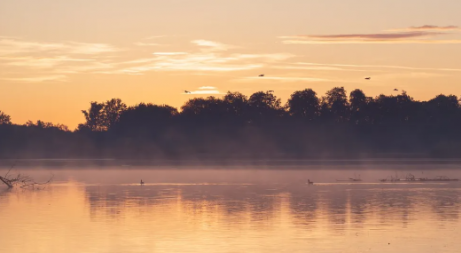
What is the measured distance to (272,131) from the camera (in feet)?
472

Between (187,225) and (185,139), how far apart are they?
116 m

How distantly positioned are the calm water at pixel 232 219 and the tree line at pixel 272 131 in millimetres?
88059

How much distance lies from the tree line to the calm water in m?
88.1

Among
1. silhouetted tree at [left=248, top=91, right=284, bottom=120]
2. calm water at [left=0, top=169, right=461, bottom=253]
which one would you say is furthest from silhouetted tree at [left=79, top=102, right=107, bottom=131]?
calm water at [left=0, top=169, right=461, bottom=253]

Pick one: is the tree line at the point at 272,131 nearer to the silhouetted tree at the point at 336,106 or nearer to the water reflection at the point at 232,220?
the silhouetted tree at the point at 336,106

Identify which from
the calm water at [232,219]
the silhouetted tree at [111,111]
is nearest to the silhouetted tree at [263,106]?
the silhouetted tree at [111,111]

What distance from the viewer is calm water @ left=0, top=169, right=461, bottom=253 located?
23531 millimetres

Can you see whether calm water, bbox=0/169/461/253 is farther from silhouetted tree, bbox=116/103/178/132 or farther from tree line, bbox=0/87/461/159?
silhouetted tree, bbox=116/103/178/132

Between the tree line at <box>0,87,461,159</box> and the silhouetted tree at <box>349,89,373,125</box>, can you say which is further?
the silhouetted tree at <box>349,89,373,125</box>

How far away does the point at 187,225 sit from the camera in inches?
1105

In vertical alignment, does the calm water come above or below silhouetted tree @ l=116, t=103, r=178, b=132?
below

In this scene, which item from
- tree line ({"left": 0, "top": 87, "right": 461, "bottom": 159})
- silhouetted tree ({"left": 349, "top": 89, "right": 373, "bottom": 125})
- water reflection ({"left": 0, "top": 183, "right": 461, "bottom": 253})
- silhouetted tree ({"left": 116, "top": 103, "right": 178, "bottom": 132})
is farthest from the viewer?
silhouetted tree ({"left": 116, "top": 103, "right": 178, "bottom": 132})

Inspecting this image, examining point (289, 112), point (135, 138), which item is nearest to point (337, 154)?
point (289, 112)

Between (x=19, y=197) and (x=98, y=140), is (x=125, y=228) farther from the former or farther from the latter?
(x=98, y=140)
